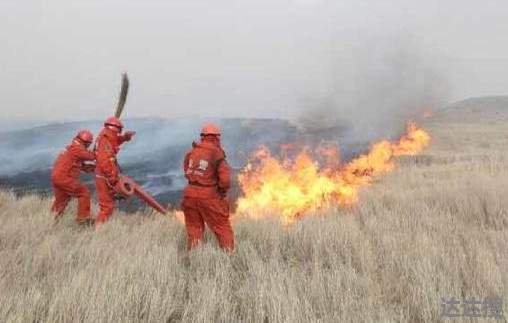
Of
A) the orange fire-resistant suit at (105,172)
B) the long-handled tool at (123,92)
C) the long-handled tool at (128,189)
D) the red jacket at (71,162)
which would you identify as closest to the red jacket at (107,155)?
the orange fire-resistant suit at (105,172)

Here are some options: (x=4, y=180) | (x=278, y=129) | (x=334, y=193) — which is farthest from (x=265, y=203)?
(x=278, y=129)

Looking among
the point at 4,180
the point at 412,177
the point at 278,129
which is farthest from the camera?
the point at 278,129

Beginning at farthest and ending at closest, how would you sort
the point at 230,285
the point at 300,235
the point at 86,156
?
the point at 86,156 → the point at 300,235 → the point at 230,285

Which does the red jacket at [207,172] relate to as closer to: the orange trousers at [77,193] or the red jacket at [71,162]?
the orange trousers at [77,193]

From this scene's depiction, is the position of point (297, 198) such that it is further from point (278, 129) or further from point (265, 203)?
point (278, 129)

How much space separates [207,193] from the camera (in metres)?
6.35

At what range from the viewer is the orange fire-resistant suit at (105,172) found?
305 inches

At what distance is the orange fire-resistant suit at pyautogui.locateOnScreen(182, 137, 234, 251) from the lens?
6.30 meters

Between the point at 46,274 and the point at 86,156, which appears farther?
the point at 86,156

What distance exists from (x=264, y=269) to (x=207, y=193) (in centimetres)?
161

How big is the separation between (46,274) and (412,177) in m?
10.6

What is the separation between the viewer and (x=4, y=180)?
66.2 feet

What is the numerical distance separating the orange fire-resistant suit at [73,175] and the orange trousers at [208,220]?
2.45 m

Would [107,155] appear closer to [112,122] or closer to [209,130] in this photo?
[112,122]
